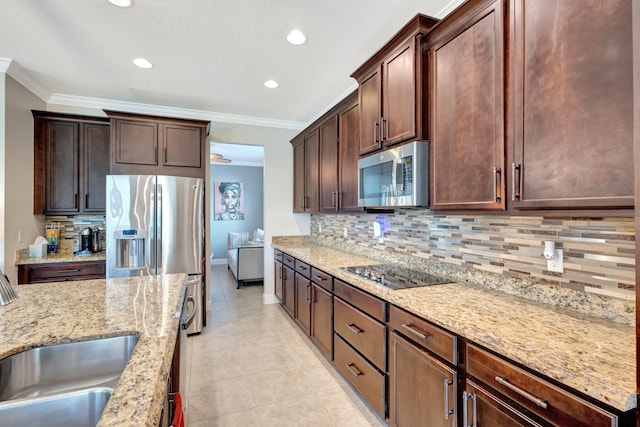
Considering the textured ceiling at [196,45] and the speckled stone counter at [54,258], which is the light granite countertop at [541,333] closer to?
the textured ceiling at [196,45]

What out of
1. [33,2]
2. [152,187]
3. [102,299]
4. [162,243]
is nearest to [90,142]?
[152,187]

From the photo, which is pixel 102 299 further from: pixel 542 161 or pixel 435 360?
pixel 542 161

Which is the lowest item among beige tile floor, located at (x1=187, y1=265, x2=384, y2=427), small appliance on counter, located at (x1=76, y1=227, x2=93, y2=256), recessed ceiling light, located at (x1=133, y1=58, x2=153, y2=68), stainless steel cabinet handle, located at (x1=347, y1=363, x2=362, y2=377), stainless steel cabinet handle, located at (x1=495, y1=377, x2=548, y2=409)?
beige tile floor, located at (x1=187, y1=265, x2=384, y2=427)

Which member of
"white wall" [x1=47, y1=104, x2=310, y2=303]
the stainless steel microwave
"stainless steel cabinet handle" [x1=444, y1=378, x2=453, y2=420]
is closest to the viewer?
"stainless steel cabinet handle" [x1=444, y1=378, x2=453, y2=420]

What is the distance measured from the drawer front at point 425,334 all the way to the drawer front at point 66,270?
3.14 meters

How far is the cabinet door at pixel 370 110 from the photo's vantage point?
7.35 ft

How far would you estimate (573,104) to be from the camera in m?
1.12

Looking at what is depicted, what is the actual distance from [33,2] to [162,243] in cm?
212

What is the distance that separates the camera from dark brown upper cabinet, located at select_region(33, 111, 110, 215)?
3.30 m

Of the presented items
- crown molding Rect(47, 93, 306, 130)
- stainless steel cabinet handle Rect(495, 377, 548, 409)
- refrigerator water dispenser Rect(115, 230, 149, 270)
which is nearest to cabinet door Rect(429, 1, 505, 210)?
stainless steel cabinet handle Rect(495, 377, 548, 409)

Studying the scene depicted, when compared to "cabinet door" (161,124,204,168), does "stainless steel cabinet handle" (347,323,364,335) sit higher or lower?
lower

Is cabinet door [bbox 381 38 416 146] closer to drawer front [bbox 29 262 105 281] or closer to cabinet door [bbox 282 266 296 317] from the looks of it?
cabinet door [bbox 282 266 296 317]

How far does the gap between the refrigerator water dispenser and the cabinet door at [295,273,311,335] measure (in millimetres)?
1647

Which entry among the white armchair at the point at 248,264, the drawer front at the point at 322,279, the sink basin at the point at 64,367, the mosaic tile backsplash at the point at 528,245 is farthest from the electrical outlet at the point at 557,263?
the white armchair at the point at 248,264
